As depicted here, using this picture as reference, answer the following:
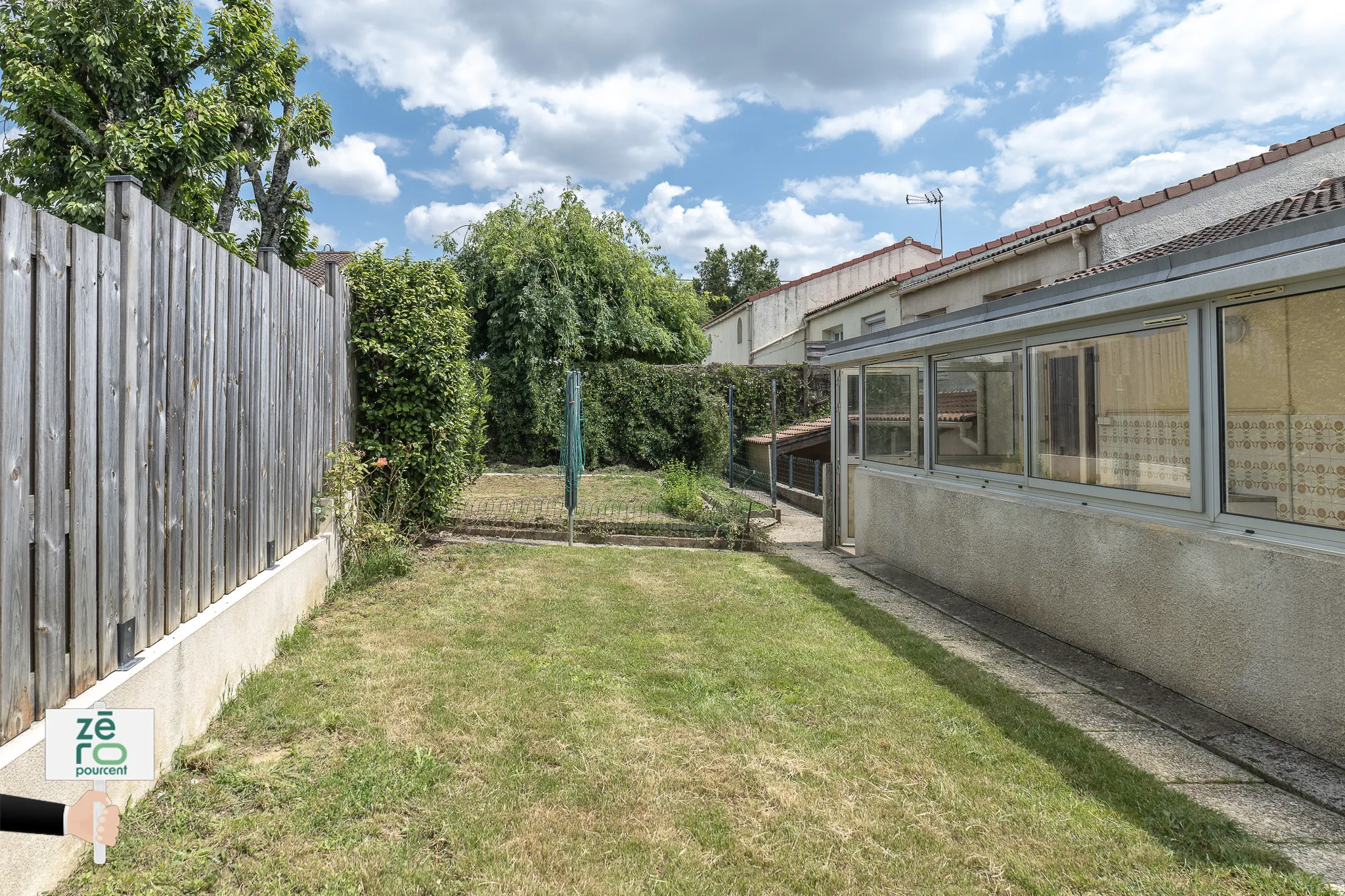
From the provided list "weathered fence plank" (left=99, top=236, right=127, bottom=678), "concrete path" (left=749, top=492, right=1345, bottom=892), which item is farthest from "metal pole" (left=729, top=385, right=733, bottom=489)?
"weathered fence plank" (left=99, top=236, right=127, bottom=678)

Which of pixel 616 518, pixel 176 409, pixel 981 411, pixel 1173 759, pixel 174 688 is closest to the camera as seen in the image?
pixel 174 688

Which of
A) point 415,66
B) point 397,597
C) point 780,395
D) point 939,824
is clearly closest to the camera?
point 939,824

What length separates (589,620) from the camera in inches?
222

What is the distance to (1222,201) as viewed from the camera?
33.6ft

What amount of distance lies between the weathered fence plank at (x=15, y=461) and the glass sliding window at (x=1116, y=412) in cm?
555

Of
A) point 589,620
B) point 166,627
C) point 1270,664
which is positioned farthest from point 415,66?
point 1270,664

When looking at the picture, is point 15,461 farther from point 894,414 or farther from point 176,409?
point 894,414

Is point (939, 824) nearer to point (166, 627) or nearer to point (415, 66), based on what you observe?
point (166, 627)

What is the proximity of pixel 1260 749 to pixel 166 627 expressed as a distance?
5.19m

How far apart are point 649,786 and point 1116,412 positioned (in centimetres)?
412

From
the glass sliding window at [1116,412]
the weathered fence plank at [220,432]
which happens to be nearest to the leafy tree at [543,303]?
the glass sliding window at [1116,412]

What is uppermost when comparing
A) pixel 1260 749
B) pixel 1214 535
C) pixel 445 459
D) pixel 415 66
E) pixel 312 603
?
pixel 415 66

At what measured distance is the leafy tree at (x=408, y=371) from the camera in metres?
6.91

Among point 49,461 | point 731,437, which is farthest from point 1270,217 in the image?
point 731,437
